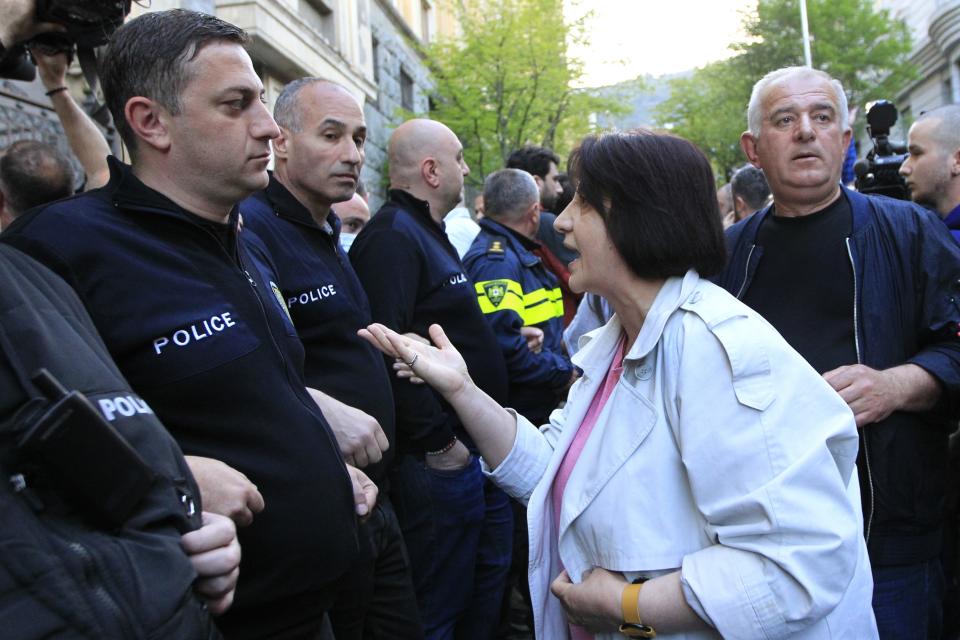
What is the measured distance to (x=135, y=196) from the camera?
196 cm

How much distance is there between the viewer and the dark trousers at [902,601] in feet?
8.46

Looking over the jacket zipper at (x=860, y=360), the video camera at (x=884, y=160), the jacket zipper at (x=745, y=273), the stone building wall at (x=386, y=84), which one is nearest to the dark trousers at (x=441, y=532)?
the jacket zipper at (x=745, y=273)

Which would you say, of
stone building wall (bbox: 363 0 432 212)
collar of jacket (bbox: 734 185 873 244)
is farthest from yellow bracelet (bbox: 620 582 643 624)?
stone building wall (bbox: 363 0 432 212)

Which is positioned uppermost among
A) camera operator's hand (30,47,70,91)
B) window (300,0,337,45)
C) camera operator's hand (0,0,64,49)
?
window (300,0,337,45)

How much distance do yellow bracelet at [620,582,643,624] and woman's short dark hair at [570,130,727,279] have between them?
0.73 metres

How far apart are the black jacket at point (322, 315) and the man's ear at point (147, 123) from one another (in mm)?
654

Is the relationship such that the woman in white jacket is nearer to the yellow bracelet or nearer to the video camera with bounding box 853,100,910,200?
the yellow bracelet

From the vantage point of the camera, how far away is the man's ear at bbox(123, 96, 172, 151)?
82.2 inches

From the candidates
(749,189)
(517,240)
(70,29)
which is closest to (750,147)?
(517,240)

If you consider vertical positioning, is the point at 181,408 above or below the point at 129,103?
below

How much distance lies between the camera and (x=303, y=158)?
3.33 metres

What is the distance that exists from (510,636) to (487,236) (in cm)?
236

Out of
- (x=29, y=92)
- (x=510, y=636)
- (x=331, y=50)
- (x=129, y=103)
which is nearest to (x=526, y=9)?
(x=331, y=50)

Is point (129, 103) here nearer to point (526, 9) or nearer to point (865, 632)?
point (865, 632)
